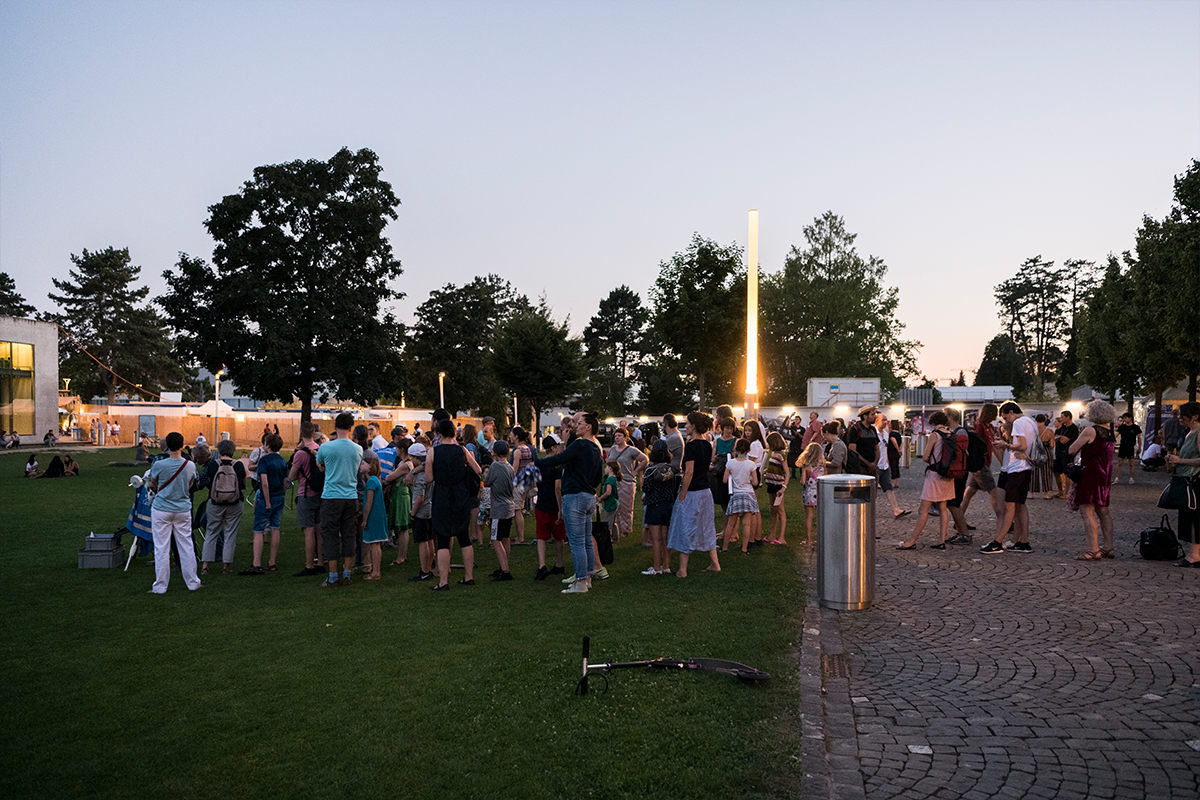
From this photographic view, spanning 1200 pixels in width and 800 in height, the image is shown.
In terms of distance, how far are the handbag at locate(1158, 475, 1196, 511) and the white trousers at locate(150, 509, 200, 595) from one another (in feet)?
36.2

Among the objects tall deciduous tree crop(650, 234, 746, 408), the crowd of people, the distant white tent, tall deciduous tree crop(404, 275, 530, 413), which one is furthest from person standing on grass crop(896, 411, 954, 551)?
tall deciduous tree crop(404, 275, 530, 413)

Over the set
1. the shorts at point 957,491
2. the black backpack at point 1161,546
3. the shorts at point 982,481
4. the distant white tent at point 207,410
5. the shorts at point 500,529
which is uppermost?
the distant white tent at point 207,410

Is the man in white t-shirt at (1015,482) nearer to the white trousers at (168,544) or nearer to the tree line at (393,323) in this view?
the white trousers at (168,544)

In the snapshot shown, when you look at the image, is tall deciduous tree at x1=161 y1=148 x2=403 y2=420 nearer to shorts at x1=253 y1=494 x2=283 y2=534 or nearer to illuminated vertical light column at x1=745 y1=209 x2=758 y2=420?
illuminated vertical light column at x1=745 y1=209 x2=758 y2=420

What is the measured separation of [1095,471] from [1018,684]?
18.1ft

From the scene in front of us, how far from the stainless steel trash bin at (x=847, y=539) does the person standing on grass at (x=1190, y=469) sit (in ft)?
13.9

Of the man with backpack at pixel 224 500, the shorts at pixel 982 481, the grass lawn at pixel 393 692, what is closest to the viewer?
the grass lawn at pixel 393 692

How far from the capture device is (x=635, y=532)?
14664 millimetres

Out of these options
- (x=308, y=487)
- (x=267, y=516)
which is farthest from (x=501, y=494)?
(x=267, y=516)

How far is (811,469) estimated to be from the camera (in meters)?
12.7

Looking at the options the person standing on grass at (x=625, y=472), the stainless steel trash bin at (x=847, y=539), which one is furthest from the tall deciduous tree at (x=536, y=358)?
the stainless steel trash bin at (x=847, y=539)

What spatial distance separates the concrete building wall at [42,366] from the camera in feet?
166

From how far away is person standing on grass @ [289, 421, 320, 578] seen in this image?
10.2 meters

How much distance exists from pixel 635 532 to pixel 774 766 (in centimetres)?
1027
